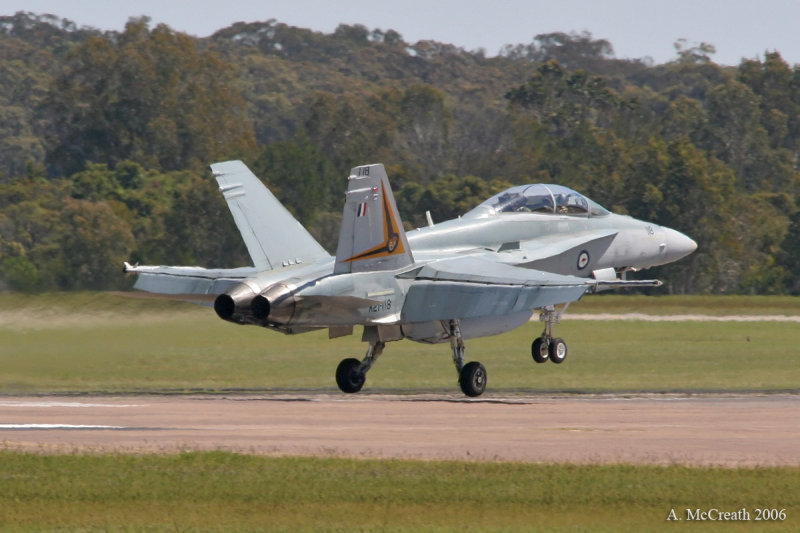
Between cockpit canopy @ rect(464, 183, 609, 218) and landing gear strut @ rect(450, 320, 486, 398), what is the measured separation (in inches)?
140

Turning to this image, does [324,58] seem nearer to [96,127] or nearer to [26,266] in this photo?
[96,127]

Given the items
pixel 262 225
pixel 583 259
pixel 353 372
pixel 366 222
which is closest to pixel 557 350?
pixel 583 259

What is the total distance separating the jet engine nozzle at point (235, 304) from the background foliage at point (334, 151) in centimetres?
767

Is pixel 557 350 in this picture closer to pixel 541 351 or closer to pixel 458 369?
pixel 541 351

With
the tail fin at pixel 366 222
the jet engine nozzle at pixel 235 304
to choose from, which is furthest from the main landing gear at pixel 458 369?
the jet engine nozzle at pixel 235 304

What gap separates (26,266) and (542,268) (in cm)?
1059

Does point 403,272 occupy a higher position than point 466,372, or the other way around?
point 403,272

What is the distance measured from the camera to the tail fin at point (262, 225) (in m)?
25.2

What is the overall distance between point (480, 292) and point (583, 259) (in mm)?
5012

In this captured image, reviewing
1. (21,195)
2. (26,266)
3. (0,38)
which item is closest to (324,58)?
(0,38)

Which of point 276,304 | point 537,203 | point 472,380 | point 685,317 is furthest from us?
point 685,317

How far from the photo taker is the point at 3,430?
62.7ft

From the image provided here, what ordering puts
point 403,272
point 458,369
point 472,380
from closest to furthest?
1. point 403,272
2. point 472,380
3. point 458,369

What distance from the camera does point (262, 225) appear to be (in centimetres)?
2553
